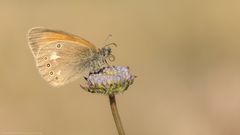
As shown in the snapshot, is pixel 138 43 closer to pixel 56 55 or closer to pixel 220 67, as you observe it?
pixel 220 67

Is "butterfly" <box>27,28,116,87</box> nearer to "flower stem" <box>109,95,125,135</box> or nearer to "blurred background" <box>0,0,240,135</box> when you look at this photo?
"flower stem" <box>109,95,125,135</box>

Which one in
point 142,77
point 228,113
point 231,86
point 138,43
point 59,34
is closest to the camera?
point 59,34

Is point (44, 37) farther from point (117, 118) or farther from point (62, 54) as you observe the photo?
point (117, 118)

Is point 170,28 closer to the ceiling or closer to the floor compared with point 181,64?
closer to the ceiling

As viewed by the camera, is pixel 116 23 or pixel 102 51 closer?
pixel 102 51

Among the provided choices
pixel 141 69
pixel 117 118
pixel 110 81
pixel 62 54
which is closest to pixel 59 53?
pixel 62 54

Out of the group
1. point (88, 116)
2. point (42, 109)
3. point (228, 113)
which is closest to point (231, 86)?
point (228, 113)
